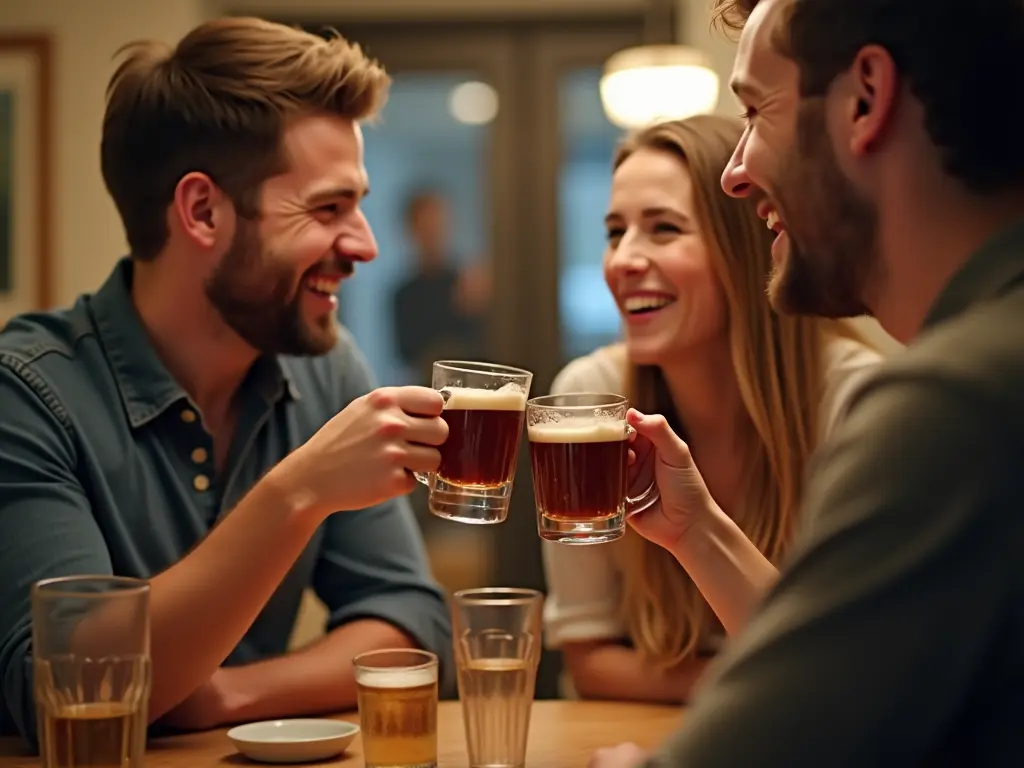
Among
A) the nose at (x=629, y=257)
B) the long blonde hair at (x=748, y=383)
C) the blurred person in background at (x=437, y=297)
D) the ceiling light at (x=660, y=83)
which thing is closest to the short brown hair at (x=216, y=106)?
the nose at (x=629, y=257)

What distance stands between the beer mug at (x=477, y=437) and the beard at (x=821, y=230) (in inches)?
15.1

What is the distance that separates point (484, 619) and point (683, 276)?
3.67ft

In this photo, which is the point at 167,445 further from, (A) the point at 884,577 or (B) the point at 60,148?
(B) the point at 60,148

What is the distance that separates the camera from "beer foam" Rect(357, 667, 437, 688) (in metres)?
1.39

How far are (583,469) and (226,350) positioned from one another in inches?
35.6

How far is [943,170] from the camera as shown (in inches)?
43.4

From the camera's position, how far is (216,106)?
2.18 m

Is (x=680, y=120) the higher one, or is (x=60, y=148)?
(x=60, y=148)

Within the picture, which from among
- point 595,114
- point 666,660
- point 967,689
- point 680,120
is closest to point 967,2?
point 967,689

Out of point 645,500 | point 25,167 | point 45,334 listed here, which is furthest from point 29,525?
point 25,167

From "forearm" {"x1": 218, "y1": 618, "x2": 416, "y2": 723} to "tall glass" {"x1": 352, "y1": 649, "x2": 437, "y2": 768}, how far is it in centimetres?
43

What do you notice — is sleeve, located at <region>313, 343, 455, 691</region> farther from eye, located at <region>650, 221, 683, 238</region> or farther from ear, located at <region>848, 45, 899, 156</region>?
ear, located at <region>848, 45, 899, 156</region>

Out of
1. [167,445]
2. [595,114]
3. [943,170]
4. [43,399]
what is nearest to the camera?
[943,170]

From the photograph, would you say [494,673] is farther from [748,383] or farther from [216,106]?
[216,106]
